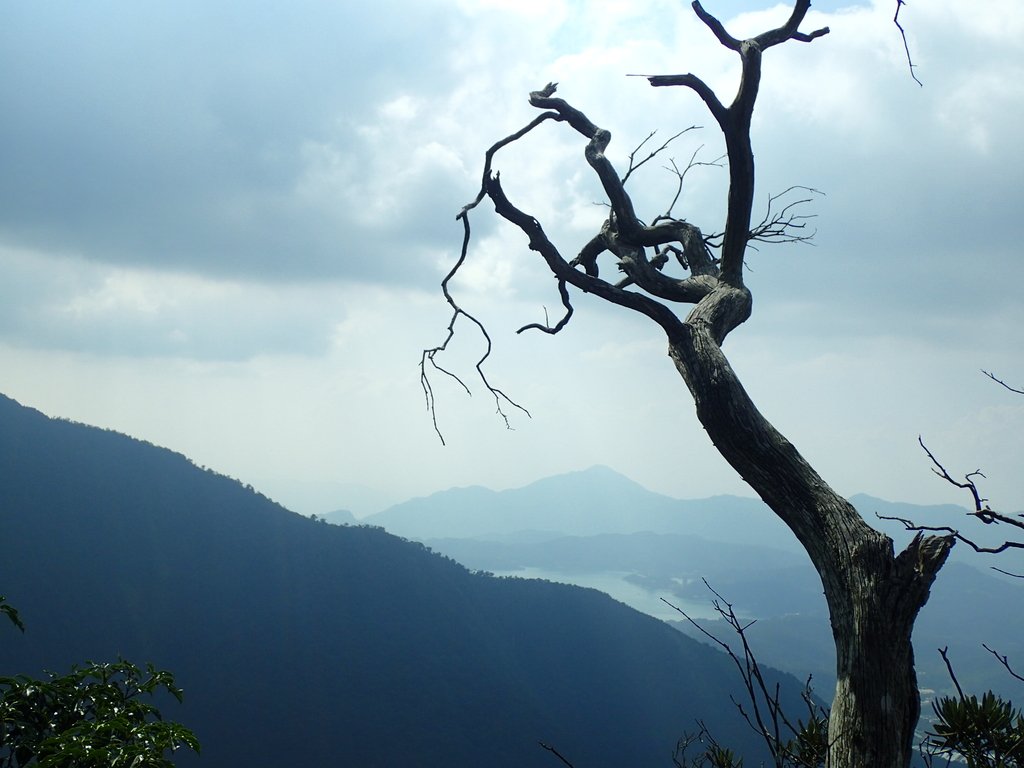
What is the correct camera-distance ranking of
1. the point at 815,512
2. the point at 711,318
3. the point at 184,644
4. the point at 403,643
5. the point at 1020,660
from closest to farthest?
the point at 815,512 → the point at 711,318 → the point at 184,644 → the point at 403,643 → the point at 1020,660

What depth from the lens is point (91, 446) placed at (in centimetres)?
7094

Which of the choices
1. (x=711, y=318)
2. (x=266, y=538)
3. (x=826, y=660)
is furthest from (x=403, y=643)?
(x=826, y=660)

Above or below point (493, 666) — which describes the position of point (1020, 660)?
above

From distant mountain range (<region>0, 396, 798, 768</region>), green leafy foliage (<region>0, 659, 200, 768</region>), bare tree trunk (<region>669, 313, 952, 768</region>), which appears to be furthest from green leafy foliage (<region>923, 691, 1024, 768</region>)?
distant mountain range (<region>0, 396, 798, 768</region>)

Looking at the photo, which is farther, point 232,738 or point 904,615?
point 232,738

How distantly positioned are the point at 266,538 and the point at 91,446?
60.9 ft

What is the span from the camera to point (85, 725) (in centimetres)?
277

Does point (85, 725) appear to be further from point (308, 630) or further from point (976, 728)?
point (308, 630)

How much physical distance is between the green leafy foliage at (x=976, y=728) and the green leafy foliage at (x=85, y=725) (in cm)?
292

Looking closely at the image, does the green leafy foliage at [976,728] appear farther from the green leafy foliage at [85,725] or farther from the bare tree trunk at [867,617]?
the green leafy foliage at [85,725]

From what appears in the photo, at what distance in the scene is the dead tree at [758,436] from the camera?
2.19 m

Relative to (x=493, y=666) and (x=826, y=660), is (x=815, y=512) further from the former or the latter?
(x=826, y=660)

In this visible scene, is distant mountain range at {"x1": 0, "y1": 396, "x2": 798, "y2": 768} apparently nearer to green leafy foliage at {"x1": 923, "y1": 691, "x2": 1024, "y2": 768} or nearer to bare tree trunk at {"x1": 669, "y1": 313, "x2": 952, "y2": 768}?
green leafy foliage at {"x1": 923, "y1": 691, "x2": 1024, "y2": 768}

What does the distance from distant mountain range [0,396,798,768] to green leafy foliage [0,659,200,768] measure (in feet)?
174
